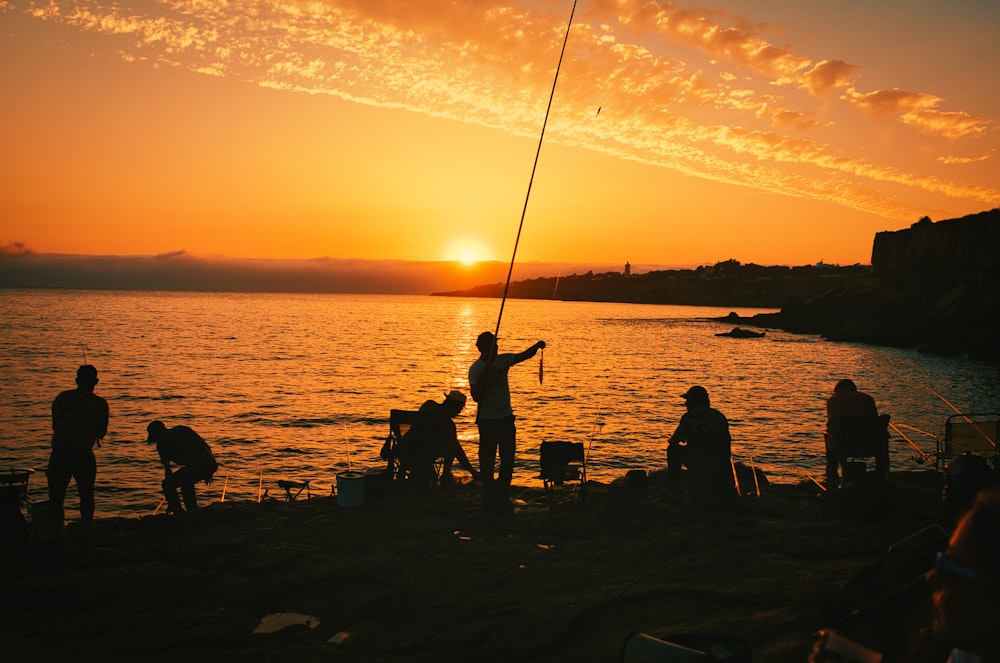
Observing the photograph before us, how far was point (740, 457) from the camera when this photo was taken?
64.3 ft

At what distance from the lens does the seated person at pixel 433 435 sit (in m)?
10.5

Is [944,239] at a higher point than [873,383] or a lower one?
higher

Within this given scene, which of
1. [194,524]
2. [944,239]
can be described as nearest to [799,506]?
[194,524]

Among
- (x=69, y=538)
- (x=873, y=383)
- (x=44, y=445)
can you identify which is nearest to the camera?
(x=69, y=538)

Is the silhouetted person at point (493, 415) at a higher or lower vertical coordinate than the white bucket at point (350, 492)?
higher

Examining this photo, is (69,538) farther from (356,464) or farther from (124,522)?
(356,464)

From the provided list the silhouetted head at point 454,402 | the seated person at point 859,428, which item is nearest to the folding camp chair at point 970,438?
the seated person at point 859,428

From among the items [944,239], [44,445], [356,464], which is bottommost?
[44,445]

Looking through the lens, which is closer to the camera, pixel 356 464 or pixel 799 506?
pixel 799 506

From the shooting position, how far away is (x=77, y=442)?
8484mm

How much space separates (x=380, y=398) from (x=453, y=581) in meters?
27.2

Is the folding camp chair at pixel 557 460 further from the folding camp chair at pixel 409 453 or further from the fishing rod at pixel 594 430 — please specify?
the fishing rod at pixel 594 430

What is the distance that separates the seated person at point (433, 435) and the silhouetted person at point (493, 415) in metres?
1.15

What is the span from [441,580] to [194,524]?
13.6 ft
